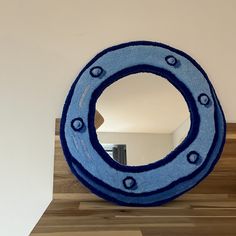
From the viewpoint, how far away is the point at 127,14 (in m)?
1.12

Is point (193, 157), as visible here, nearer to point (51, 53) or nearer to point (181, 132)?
point (181, 132)

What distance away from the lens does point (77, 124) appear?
960 mm

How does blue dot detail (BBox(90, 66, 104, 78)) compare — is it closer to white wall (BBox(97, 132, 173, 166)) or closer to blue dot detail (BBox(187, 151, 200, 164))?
white wall (BBox(97, 132, 173, 166))

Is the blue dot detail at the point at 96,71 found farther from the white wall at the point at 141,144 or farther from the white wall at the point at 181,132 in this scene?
the white wall at the point at 181,132

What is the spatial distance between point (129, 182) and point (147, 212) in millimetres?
115

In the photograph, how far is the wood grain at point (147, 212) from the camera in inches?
25.1

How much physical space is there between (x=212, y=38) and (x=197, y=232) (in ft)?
2.54

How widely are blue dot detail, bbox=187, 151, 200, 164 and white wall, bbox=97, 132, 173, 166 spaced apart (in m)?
0.07

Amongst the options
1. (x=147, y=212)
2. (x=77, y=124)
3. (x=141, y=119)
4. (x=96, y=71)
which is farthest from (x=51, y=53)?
(x=147, y=212)

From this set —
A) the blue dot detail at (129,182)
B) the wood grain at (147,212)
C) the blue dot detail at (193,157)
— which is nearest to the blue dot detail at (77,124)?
the wood grain at (147,212)

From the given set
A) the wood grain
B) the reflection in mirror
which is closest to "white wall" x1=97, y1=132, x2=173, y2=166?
the reflection in mirror

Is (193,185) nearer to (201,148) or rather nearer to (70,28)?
(201,148)

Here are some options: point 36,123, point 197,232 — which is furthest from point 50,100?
point 197,232

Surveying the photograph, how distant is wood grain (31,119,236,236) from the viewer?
64 centimetres
